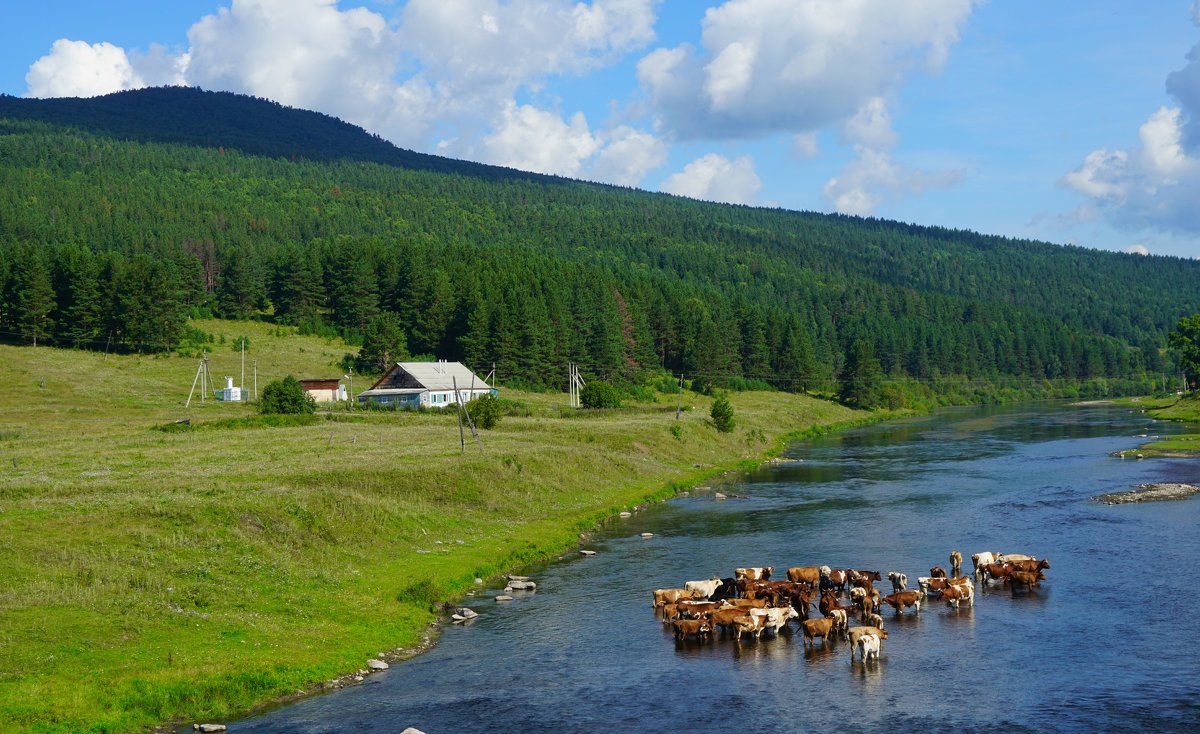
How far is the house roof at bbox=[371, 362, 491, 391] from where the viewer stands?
449 ft

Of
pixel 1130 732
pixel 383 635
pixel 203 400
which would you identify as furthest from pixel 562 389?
pixel 1130 732

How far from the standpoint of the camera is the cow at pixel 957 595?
43594 mm

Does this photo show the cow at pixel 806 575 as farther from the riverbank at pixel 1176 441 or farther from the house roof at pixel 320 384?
the house roof at pixel 320 384

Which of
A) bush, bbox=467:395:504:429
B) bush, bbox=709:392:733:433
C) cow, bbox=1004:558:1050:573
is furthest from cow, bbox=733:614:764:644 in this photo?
bush, bbox=709:392:733:433

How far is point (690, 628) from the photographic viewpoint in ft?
130

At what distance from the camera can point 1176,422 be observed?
141000 millimetres

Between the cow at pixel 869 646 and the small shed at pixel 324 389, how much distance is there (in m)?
113

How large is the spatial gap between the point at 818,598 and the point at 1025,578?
31.0 feet

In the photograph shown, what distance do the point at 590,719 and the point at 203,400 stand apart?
349ft

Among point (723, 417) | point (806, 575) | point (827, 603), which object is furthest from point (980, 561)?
point (723, 417)

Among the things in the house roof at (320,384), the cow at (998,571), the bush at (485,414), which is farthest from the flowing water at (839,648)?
the house roof at (320,384)

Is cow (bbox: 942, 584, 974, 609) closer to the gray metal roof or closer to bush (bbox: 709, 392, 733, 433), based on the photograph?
bush (bbox: 709, 392, 733, 433)

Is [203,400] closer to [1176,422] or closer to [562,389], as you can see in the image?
[562,389]

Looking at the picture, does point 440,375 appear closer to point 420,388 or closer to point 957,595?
point 420,388
